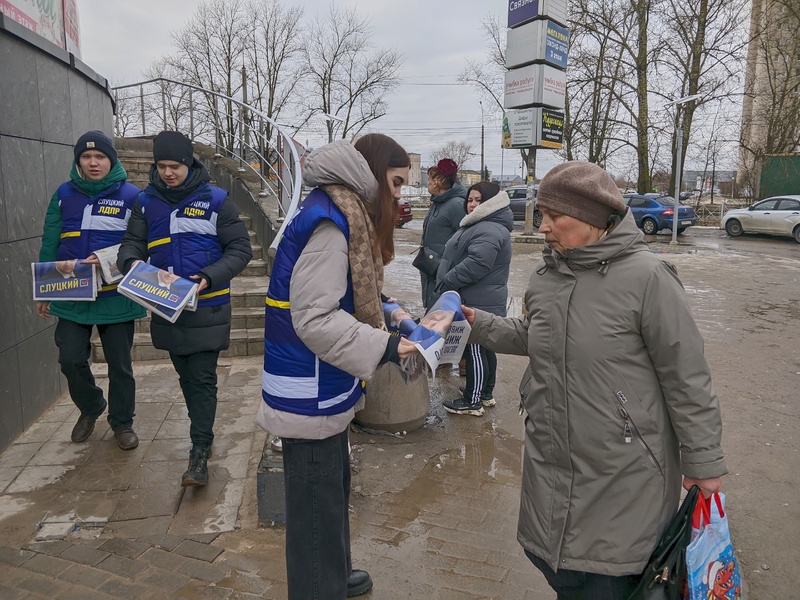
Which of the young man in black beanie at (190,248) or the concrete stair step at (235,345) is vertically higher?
the young man in black beanie at (190,248)

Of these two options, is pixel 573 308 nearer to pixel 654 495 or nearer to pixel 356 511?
pixel 654 495

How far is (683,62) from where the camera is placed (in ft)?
85.3

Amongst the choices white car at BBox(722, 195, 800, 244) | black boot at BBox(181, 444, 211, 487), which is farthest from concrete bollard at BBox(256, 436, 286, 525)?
A: white car at BBox(722, 195, 800, 244)

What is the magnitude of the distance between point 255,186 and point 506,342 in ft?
25.4

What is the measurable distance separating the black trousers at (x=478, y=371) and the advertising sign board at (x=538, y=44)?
1552cm

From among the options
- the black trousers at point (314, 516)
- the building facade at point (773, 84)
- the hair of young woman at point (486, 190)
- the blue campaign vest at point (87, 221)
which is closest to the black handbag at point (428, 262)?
the hair of young woman at point (486, 190)

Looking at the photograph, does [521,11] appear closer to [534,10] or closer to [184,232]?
[534,10]

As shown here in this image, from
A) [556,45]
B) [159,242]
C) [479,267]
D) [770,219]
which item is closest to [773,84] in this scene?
[770,219]

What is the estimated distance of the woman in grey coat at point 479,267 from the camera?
4633 millimetres

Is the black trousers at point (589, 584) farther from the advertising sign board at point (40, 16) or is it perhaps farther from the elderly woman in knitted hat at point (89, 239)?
the advertising sign board at point (40, 16)

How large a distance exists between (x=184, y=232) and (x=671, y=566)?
281 cm

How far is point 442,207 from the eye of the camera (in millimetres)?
5633

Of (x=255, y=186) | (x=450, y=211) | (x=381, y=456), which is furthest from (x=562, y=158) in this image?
(x=381, y=456)

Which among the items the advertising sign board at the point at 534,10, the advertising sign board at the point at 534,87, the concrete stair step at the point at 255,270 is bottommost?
the concrete stair step at the point at 255,270
